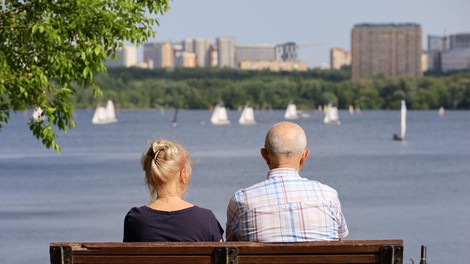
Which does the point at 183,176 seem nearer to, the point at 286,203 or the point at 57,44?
the point at 286,203

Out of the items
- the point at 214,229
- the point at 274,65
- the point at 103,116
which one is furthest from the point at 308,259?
the point at 274,65

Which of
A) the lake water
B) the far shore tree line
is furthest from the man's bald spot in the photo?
the far shore tree line

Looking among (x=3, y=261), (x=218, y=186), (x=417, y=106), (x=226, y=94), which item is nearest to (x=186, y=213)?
(x=3, y=261)

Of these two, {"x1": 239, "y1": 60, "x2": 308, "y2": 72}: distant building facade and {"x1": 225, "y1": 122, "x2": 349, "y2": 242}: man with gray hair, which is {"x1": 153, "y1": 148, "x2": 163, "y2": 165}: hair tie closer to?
{"x1": 225, "y1": 122, "x2": 349, "y2": 242}: man with gray hair

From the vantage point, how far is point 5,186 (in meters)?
45.5

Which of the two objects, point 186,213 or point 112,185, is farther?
point 112,185

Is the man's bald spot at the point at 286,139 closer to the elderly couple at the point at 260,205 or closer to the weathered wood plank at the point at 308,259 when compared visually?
the elderly couple at the point at 260,205

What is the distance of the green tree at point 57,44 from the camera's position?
34.0ft

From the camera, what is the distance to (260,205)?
4.89 meters

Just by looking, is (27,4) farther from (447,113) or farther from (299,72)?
(447,113)

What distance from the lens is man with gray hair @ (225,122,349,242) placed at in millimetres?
4875

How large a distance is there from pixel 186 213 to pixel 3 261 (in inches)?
662

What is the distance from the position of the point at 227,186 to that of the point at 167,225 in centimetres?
3784

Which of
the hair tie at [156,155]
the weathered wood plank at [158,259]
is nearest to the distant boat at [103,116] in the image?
the hair tie at [156,155]
